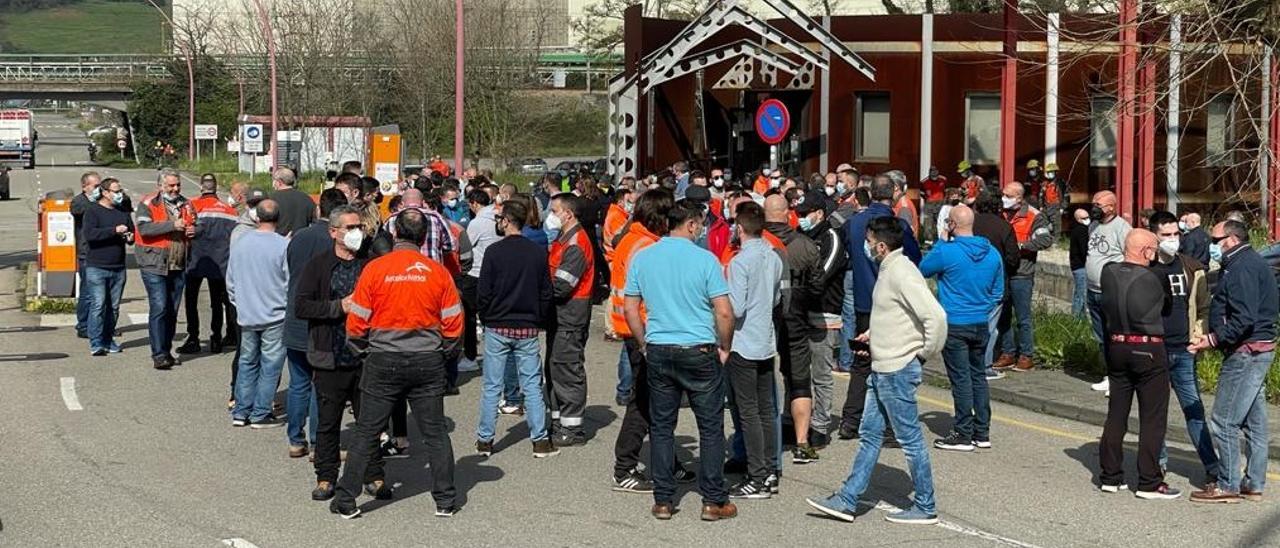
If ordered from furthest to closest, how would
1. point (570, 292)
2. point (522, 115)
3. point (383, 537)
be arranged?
point (522, 115), point (570, 292), point (383, 537)

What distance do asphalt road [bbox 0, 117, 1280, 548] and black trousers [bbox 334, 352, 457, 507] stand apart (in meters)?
0.23

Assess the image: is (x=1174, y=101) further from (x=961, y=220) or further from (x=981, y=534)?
(x=981, y=534)

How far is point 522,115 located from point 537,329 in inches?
1445

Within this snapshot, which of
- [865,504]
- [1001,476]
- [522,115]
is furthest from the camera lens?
[522,115]

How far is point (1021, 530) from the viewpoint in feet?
30.0

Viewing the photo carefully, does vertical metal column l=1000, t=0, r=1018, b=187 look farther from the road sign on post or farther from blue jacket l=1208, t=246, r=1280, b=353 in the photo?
the road sign on post

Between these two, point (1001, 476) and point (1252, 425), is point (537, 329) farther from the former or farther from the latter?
point (1252, 425)

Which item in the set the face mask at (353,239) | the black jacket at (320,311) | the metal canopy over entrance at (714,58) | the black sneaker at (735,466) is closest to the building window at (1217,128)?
the metal canopy over entrance at (714,58)

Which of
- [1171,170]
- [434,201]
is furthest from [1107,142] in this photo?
[434,201]

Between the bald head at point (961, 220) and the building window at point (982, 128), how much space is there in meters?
18.6

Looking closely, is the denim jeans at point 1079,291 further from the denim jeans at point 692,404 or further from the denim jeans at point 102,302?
the denim jeans at point 102,302

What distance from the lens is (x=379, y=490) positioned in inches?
387

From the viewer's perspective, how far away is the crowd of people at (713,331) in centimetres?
930

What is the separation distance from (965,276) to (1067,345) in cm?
430
